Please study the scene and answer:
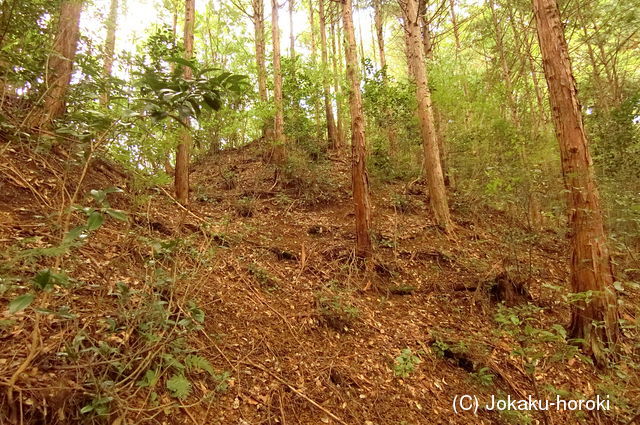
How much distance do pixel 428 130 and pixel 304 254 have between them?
3753 millimetres

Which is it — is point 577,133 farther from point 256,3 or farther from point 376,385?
point 256,3

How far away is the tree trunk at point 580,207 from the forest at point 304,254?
3 centimetres

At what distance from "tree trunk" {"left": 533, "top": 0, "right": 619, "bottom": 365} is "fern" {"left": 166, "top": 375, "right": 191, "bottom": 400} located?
440cm

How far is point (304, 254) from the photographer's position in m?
5.64

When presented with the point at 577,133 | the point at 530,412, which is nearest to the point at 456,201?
the point at 577,133

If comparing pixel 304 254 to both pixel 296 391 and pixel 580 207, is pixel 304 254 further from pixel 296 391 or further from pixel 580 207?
pixel 580 207

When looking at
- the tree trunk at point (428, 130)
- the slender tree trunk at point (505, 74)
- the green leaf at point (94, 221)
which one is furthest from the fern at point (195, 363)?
the slender tree trunk at point (505, 74)

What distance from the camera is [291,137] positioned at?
9797mm

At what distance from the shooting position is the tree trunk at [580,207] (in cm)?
411

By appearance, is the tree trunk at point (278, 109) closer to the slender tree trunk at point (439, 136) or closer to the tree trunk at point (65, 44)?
the slender tree trunk at point (439, 136)

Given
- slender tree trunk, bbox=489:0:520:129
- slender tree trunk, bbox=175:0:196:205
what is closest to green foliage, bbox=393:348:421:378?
slender tree trunk, bbox=175:0:196:205

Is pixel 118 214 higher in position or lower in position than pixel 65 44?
lower

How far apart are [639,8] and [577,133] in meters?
7.06

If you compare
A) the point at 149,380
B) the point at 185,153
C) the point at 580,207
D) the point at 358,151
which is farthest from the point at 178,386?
the point at 185,153
